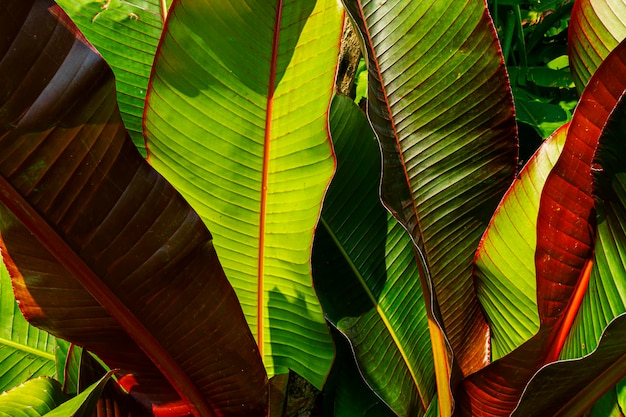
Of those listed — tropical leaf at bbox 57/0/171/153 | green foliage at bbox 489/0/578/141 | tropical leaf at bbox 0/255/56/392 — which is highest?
green foliage at bbox 489/0/578/141

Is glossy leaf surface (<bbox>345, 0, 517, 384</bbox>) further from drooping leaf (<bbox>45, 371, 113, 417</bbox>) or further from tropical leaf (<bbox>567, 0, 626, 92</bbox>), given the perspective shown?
drooping leaf (<bbox>45, 371, 113, 417</bbox>)

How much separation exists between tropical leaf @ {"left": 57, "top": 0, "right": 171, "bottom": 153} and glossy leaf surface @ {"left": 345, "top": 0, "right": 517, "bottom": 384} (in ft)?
1.24

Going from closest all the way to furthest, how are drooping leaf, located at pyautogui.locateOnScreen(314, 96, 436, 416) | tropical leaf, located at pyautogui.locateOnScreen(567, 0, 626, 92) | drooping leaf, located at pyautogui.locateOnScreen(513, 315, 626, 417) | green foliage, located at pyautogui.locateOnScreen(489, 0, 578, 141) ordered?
1. drooping leaf, located at pyautogui.locateOnScreen(513, 315, 626, 417)
2. tropical leaf, located at pyautogui.locateOnScreen(567, 0, 626, 92)
3. drooping leaf, located at pyautogui.locateOnScreen(314, 96, 436, 416)
4. green foliage, located at pyautogui.locateOnScreen(489, 0, 578, 141)

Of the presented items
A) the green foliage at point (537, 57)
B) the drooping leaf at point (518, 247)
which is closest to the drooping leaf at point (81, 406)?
the drooping leaf at point (518, 247)

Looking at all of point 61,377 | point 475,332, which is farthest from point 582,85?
point 61,377

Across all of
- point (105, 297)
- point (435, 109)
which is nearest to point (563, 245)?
point (435, 109)

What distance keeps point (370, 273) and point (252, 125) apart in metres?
0.34

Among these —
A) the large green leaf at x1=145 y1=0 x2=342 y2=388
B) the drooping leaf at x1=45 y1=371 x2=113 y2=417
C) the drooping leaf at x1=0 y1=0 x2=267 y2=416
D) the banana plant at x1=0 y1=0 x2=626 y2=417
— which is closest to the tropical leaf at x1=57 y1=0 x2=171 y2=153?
the banana plant at x1=0 y1=0 x2=626 y2=417

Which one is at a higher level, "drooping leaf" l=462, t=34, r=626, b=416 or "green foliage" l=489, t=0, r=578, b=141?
"green foliage" l=489, t=0, r=578, b=141

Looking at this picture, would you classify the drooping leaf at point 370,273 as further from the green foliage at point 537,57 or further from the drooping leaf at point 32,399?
the green foliage at point 537,57

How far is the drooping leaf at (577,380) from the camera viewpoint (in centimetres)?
70

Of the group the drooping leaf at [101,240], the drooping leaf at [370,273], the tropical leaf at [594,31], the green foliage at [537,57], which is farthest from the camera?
the green foliage at [537,57]

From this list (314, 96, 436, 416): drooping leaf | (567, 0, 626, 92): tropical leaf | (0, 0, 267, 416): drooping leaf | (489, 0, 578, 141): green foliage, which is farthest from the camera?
(489, 0, 578, 141): green foliage

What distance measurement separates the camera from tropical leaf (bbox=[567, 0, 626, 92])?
835 millimetres
